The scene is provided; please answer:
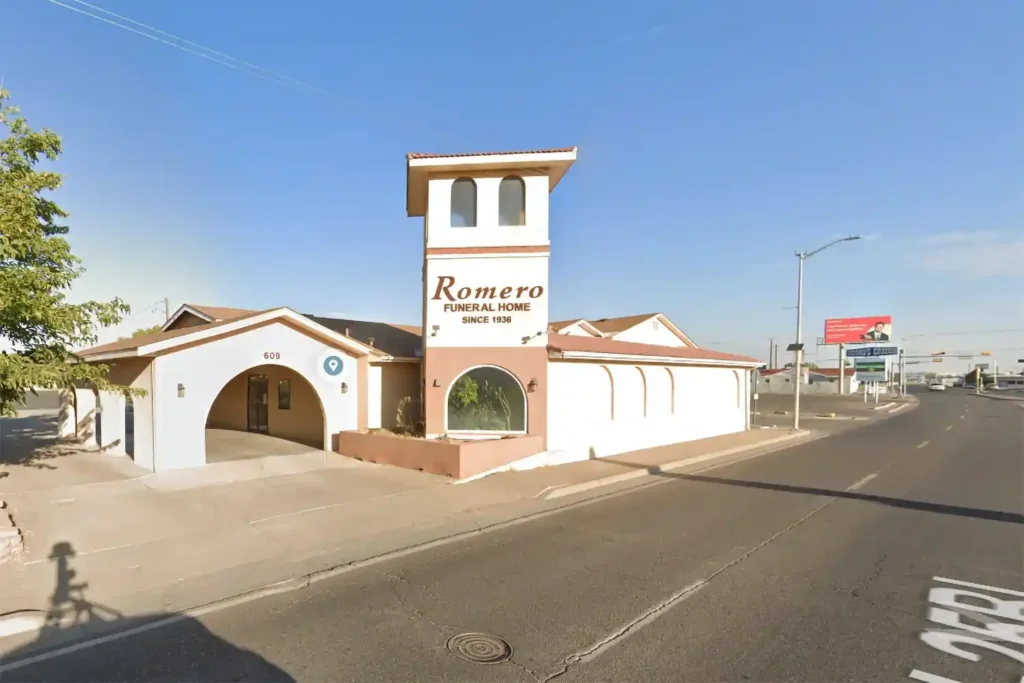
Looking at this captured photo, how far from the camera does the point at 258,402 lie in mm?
17859

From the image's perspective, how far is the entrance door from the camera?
17609mm

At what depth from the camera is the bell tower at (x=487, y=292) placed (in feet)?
42.5

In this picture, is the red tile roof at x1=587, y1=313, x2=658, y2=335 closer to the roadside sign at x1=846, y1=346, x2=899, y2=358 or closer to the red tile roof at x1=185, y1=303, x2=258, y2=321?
the red tile roof at x1=185, y1=303, x2=258, y2=321

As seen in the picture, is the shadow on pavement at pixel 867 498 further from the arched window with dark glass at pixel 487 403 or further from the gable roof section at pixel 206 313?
the gable roof section at pixel 206 313

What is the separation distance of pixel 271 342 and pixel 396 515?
6063 mm

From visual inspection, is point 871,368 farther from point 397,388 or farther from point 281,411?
point 281,411

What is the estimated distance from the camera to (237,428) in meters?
18.0

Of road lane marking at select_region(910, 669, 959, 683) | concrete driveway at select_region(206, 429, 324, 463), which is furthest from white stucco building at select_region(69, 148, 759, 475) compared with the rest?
road lane marking at select_region(910, 669, 959, 683)

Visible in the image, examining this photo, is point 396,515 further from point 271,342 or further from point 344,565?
point 271,342

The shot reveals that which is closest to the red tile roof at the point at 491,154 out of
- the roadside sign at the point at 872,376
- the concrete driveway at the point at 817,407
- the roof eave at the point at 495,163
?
the roof eave at the point at 495,163

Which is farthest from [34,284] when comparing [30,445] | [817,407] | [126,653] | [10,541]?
[817,407]

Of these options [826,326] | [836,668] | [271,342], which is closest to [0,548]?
[271,342]

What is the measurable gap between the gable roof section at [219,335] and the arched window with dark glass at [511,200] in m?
4.75

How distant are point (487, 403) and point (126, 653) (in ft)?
30.4
